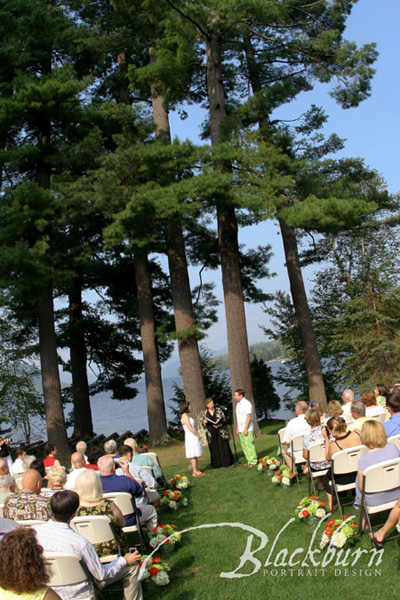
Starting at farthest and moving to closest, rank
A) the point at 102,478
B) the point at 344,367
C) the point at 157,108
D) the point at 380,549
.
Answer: the point at 344,367
the point at 157,108
the point at 102,478
the point at 380,549

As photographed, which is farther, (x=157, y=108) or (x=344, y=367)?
(x=344, y=367)

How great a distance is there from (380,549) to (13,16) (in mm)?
15759

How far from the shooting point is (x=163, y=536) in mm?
5520

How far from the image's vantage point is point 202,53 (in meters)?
15.4

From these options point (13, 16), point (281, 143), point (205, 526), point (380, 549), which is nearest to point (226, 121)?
point (281, 143)

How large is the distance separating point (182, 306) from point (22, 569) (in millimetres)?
12656

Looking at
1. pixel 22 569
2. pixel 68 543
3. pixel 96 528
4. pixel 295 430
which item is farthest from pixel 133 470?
pixel 22 569

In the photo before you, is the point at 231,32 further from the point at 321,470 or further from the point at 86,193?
the point at 321,470

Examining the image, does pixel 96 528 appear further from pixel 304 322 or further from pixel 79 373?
pixel 79 373

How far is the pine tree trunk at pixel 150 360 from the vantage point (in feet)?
53.3

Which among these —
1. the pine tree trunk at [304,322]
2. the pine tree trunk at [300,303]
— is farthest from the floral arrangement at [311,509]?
the pine tree trunk at [300,303]

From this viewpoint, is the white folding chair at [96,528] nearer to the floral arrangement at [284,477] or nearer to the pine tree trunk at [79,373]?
the floral arrangement at [284,477]

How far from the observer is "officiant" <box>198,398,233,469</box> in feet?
31.9

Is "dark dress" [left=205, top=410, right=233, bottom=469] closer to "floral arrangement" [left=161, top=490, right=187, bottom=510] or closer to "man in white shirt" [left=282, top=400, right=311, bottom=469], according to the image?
"man in white shirt" [left=282, top=400, right=311, bottom=469]
